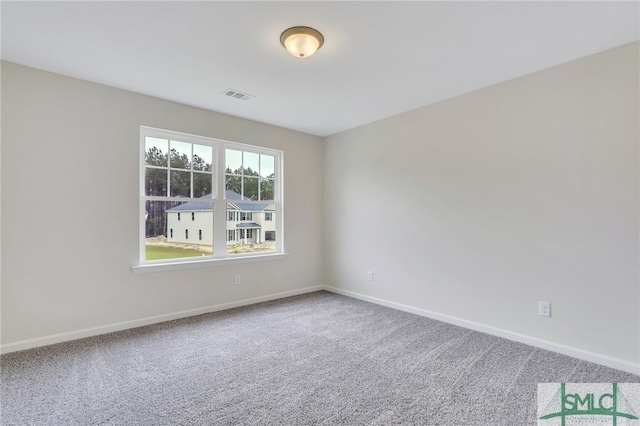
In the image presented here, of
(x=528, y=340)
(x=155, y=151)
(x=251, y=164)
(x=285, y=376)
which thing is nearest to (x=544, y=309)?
(x=528, y=340)

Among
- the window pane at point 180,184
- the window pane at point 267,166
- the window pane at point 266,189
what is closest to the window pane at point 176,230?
the window pane at point 180,184

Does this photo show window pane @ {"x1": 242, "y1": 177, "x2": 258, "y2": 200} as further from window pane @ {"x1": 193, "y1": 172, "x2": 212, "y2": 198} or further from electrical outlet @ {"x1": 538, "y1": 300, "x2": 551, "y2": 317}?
electrical outlet @ {"x1": 538, "y1": 300, "x2": 551, "y2": 317}

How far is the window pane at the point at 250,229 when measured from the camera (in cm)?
405

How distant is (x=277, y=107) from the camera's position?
3.65 metres

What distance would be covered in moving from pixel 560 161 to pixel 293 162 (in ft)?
10.4

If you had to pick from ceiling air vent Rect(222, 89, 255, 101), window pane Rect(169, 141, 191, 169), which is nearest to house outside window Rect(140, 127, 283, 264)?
window pane Rect(169, 141, 191, 169)

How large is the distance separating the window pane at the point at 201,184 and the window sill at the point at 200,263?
810 mm

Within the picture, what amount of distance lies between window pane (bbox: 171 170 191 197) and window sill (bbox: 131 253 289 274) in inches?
31.6

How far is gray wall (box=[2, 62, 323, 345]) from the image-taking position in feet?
8.58

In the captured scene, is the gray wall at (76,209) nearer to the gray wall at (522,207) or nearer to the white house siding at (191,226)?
the white house siding at (191,226)

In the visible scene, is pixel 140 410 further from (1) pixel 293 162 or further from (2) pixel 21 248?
(1) pixel 293 162

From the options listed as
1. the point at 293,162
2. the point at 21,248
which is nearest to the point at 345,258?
the point at 293,162

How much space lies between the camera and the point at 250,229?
167 inches

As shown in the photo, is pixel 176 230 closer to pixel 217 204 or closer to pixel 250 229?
pixel 217 204
